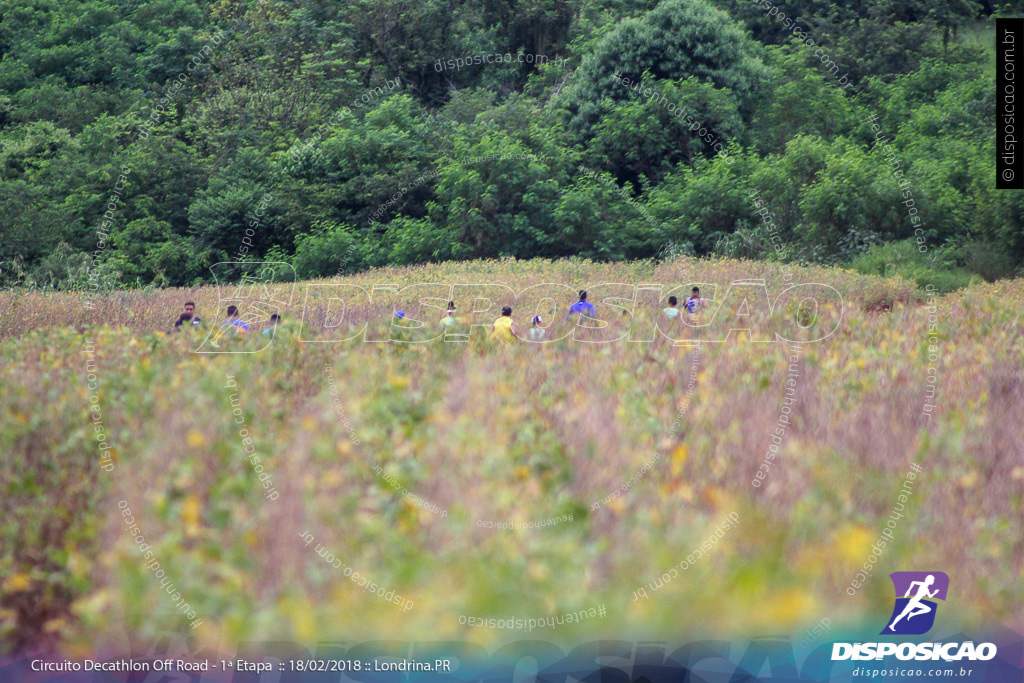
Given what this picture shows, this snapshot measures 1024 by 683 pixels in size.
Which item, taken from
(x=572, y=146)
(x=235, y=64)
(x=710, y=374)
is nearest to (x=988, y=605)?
(x=710, y=374)

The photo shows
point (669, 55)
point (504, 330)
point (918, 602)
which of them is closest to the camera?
point (918, 602)

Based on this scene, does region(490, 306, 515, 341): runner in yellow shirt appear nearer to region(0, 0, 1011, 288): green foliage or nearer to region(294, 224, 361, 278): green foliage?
region(0, 0, 1011, 288): green foliage

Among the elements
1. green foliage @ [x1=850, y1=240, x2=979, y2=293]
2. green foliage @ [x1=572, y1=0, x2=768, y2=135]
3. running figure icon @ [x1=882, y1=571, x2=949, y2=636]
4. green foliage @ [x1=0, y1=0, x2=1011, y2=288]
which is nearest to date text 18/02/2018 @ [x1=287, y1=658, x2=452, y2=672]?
running figure icon @ [x1=882, y1=571, x2=949, y2=636]

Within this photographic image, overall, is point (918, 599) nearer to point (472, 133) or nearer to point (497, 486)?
point (497, 486)

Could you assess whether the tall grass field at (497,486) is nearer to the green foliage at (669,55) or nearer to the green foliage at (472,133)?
the green foliage at (472,133)

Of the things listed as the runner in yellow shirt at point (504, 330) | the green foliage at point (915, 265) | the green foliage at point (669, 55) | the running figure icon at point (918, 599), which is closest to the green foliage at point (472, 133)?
the green foliage at point (669, 55)

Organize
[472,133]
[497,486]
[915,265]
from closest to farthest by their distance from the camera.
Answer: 1. [497,486]
2. [915,265]
3. [472,133]

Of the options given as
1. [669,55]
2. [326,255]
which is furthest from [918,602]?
[669,55]

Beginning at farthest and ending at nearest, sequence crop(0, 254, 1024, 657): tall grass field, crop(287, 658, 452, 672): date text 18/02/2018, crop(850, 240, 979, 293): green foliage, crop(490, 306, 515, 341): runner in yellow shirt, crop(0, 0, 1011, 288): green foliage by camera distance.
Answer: crop(0, 0, 1011, 288): green foliage
crop(850, 240, 979, 293): green foliage
crop(490, 306, 515, 341): runner in yellow shirt
crop(287, 658, 452, 672): date text 18/02/2018
crop(0, 254, 1024, 657): tall grass field

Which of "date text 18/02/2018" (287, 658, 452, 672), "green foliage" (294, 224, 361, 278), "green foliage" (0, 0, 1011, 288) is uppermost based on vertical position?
"date text 18/02/2018" (287, 658, 452, 672)

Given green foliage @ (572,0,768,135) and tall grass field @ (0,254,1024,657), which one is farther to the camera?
green foliage @ (572,0,768,135)

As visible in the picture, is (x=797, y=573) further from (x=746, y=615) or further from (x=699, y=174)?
(x=699, y=174)

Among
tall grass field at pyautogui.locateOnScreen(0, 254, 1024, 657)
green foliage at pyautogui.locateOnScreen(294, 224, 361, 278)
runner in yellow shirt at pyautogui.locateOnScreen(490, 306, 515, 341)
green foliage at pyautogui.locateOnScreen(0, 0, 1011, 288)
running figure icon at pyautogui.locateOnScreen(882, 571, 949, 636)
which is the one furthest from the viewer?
green foliage at pyautogui.locateOnScreen(294, 224, 361, 278)

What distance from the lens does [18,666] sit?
16.4 ft
